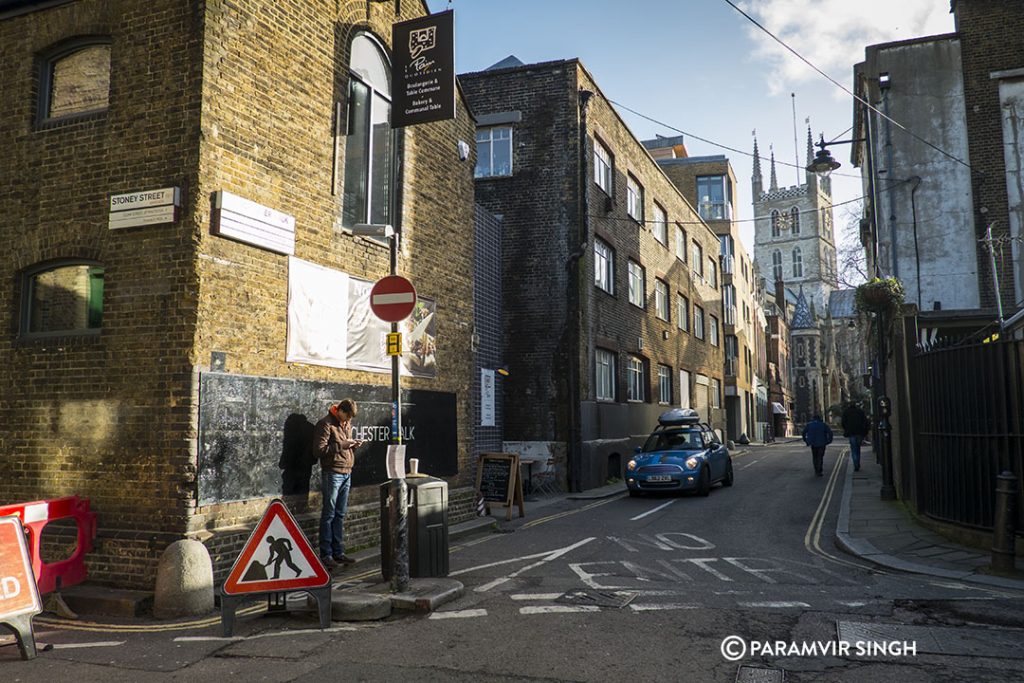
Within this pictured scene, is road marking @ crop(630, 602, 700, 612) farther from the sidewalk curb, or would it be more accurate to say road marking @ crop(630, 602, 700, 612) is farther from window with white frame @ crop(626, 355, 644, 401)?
window with white frame @ crop(626, 355, 644, 401)

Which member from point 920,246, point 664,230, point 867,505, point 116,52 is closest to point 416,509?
point 116,52

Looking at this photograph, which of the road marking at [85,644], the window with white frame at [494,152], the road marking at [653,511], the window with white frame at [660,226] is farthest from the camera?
the window with white frame at [660,226]

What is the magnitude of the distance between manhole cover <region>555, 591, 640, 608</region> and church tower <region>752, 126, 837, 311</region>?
4045 inches

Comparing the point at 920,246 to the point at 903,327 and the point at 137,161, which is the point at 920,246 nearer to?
the point at 903,327

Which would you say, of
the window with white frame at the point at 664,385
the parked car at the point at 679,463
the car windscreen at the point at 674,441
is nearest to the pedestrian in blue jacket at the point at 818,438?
the parked car at the point at 679,463

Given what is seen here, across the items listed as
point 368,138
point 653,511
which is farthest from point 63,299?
point 653,511

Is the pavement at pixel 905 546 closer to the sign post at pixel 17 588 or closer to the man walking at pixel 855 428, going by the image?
the man walking at pixel 855 428

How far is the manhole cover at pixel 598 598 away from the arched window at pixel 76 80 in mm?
7269

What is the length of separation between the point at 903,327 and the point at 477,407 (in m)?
8.21

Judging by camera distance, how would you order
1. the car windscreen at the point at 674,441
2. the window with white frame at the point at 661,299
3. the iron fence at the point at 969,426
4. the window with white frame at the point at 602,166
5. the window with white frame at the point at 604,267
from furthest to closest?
1. the window with white frame at the point at 661,299
2. the window with white frame at the point at 602,166
3. the window with white frame at the point at 604,267
4. the car windscreen at the point at 674,441
5. the iron fence at the point at 969,426

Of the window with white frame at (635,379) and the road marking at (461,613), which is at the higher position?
the window with white frame at (635,379)

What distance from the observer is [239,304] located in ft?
26.0

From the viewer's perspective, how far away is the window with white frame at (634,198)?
23906mm

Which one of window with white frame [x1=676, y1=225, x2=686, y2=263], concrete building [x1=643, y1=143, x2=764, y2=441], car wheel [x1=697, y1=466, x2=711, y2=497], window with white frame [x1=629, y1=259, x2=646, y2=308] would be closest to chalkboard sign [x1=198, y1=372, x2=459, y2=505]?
car wheel [x1=697, y1=466, x2=711, y2=497]
